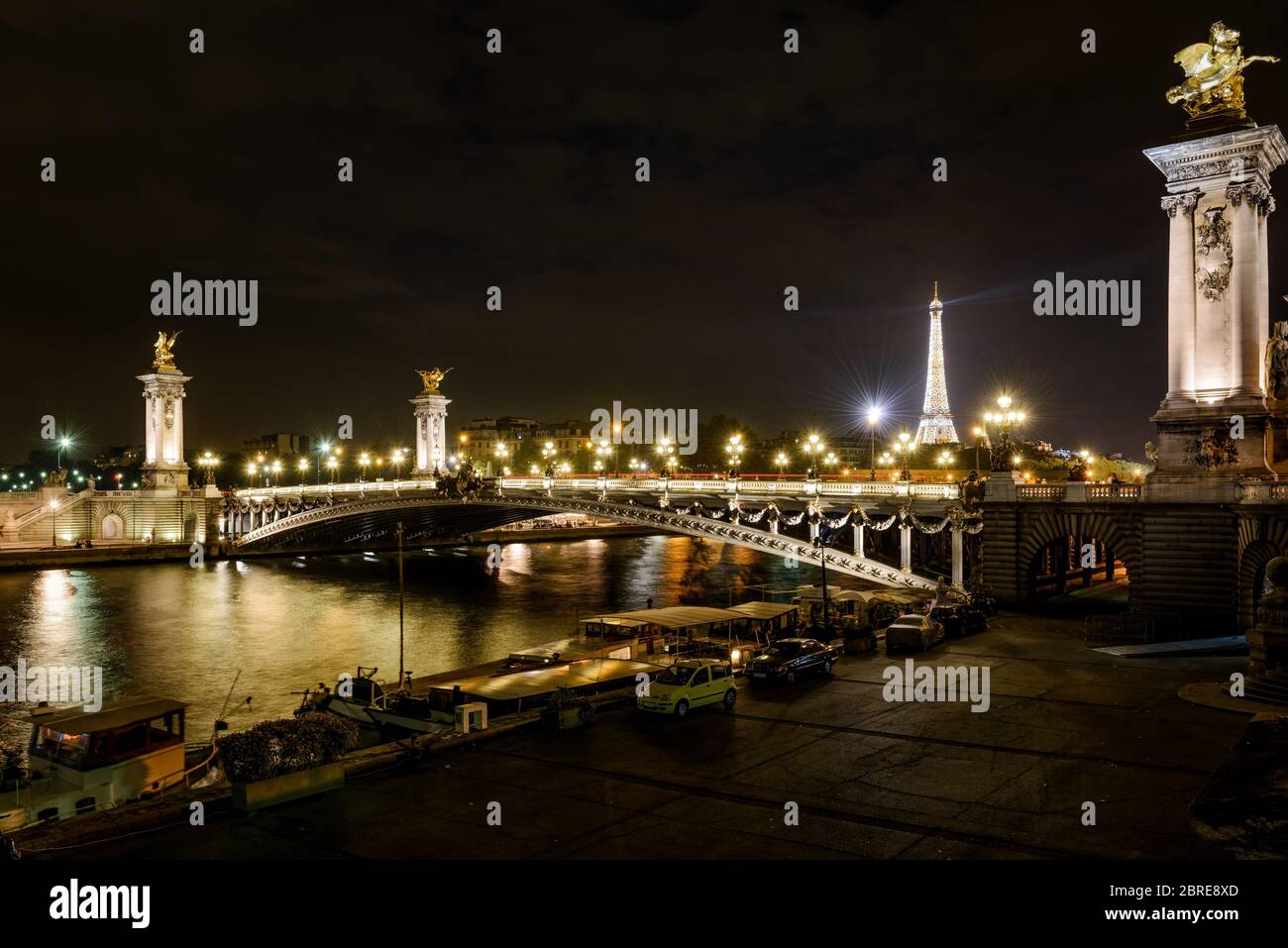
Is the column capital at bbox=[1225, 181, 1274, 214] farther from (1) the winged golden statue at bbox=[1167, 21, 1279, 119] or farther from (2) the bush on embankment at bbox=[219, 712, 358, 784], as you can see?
(2) the bush on embankment at bbox=[219, 712, 358, 784]

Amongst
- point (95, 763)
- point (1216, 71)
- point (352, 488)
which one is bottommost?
point (95, 763)

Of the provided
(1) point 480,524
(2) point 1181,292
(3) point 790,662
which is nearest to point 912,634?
(3) point 790,662

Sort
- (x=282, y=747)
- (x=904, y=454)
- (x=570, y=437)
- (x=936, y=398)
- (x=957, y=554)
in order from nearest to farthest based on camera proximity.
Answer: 1. (x=282, y=747)
2. (x=957, y=554)
3. (x=904, y=454)
4. (x=936, y=398)
5. (x=570, y=437)

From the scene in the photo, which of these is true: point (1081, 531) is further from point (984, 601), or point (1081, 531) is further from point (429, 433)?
point (429, 433)

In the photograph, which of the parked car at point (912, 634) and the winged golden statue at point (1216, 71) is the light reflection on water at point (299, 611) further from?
the winged golden statue at point (1216, 71)
